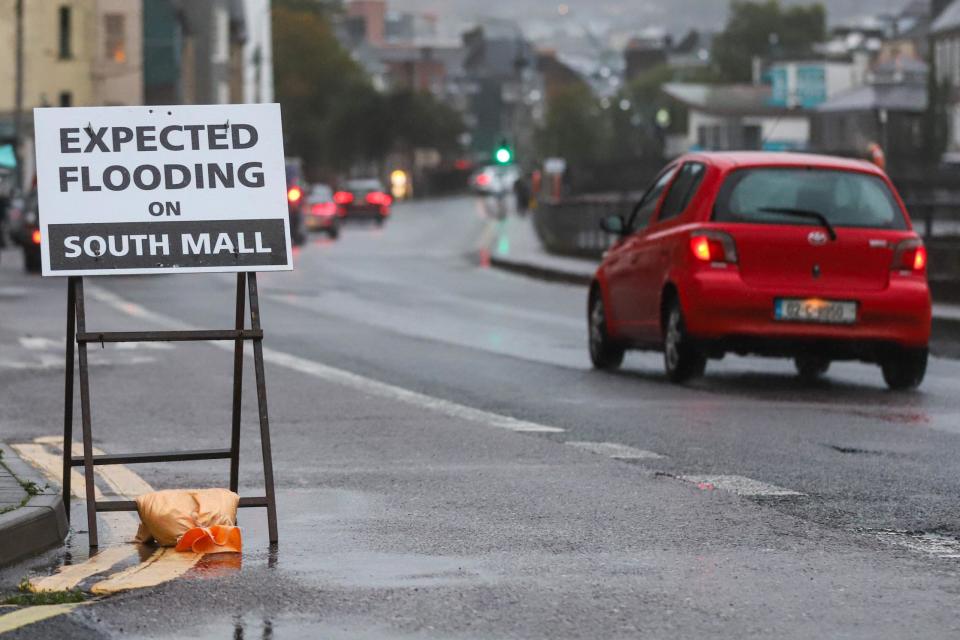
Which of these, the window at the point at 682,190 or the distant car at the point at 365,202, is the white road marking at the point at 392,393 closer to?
the window at the point at 682,190

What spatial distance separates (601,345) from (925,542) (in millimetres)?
9020

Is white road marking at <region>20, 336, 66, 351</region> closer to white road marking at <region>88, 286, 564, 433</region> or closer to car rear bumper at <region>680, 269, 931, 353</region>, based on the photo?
white road marking at <region>88, 286, 564, 433</region>

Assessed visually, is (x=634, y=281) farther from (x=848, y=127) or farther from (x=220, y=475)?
(x=848, y=127)

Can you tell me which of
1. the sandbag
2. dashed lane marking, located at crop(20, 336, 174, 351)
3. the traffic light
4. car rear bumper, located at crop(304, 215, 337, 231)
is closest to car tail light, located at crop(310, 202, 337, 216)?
car rear bumper, located at crop(304, 215, 337, 231)

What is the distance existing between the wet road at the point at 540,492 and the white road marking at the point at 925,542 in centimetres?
2

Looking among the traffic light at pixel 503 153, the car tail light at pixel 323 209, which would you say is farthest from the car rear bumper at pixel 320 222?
the traffic light at pixel 503 153

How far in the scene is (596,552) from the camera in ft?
25.6

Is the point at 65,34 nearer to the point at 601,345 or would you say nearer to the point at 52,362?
the point at 52,362

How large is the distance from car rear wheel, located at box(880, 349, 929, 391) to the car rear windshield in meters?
0.84

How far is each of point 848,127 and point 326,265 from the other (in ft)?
309

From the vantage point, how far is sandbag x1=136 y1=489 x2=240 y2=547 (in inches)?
314

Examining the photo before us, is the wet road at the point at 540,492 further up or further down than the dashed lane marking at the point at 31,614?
further down

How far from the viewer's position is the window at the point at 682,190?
50.4 feet

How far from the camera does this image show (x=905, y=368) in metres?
15.2
